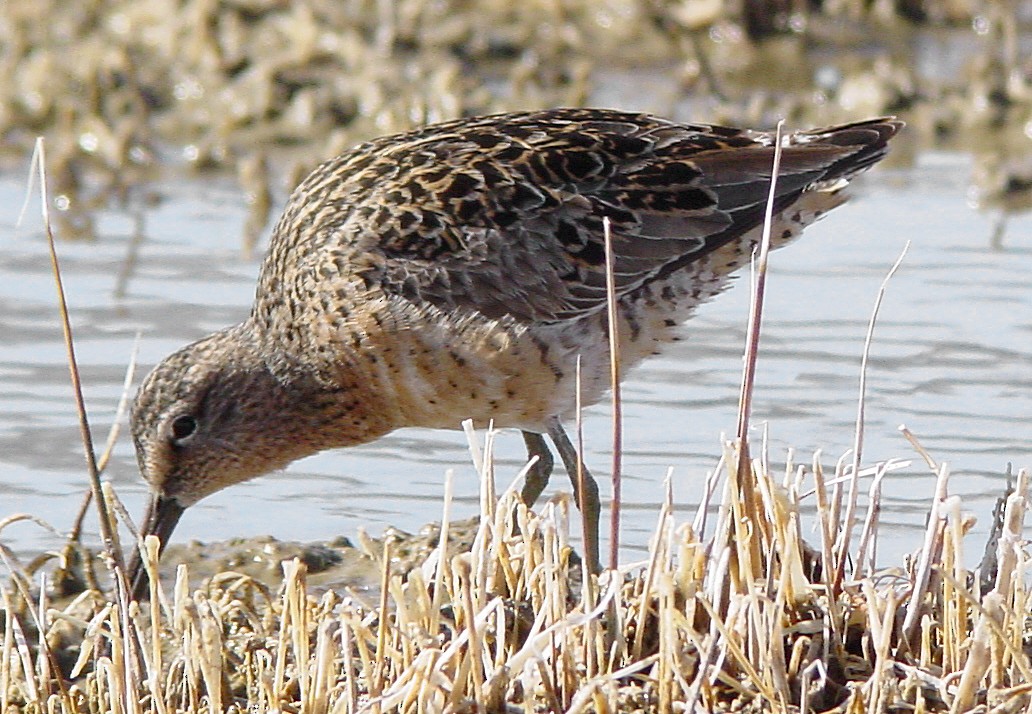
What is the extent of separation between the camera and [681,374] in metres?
Result: 6.75

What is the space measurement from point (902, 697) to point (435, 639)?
2.81ft

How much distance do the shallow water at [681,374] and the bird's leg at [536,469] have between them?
0.17 metres

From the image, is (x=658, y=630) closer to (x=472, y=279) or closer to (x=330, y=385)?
(x=472, y=279)

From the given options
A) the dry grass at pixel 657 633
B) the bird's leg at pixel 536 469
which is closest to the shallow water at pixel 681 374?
Result: the bird's leg at pixel 536 469

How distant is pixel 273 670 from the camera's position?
4316 mm

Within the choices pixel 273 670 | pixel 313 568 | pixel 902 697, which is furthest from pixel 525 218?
pixel 902 697

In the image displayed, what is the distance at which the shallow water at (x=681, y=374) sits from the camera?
19.1 ft

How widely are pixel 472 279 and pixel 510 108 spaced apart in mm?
4081

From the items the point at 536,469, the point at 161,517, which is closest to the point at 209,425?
the point at 161,517

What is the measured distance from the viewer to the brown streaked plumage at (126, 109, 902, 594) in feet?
17.1

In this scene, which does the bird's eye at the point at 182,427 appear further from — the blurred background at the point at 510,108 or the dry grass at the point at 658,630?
the dry grass at the point at 658,630

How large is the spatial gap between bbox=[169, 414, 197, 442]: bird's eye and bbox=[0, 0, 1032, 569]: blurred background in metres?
0.46

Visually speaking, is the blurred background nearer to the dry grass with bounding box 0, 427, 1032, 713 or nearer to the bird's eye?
the bird's eye

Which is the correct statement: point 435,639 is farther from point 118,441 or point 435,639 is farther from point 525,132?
point 118,441
